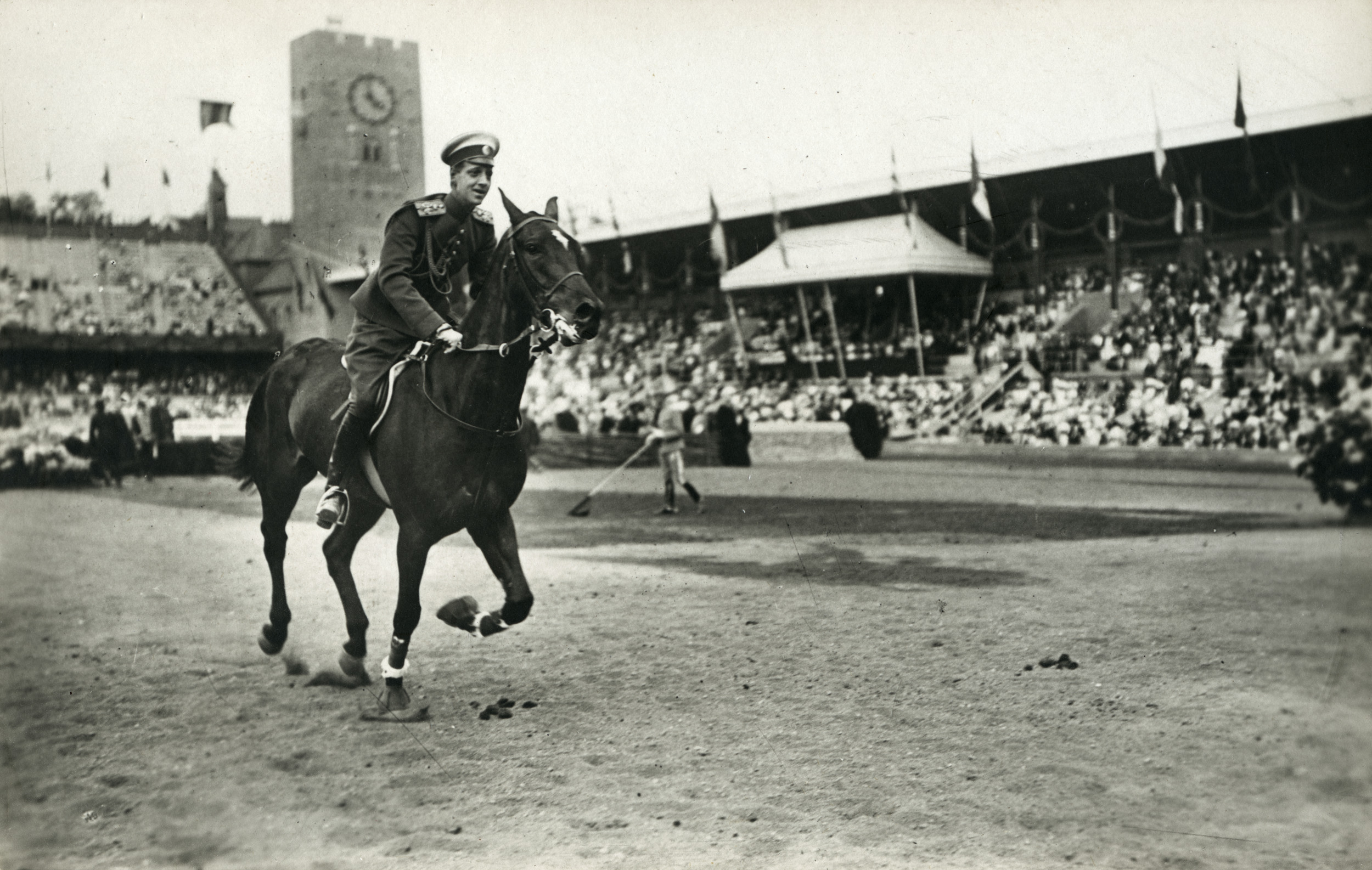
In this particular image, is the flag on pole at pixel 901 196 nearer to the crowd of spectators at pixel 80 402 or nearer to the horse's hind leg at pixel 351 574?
the horse's hind leg at pixel 351 574

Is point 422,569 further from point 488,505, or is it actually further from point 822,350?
point 822,350

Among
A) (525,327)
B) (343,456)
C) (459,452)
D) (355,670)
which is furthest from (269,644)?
(525,327)

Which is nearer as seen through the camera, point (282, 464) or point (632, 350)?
point (282, 464)

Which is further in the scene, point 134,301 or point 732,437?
point 732,437

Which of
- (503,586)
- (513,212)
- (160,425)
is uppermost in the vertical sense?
(513,212)

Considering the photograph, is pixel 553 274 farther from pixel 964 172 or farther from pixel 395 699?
pixel 964 172

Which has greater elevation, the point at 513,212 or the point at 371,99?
the point at 371,99

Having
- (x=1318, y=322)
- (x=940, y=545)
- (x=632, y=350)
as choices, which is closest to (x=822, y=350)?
(x=632, y=350)
